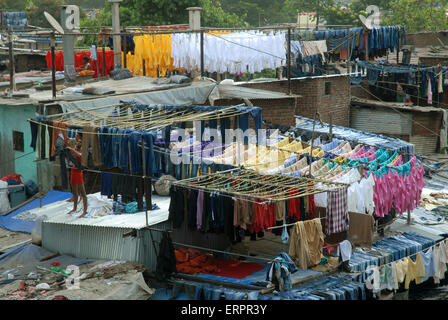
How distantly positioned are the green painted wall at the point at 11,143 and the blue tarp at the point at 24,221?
1.34 meters

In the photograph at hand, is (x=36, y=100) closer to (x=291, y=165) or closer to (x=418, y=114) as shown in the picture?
(x=291, y=165)

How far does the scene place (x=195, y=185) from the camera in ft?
49.6

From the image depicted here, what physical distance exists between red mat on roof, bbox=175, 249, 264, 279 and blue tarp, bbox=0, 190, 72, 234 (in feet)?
14.7

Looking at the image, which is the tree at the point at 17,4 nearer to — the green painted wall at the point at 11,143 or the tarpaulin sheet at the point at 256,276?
the green painted wall at the point at 11,143

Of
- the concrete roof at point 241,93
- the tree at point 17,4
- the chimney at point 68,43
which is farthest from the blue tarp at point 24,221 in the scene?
the tree at point 17,4

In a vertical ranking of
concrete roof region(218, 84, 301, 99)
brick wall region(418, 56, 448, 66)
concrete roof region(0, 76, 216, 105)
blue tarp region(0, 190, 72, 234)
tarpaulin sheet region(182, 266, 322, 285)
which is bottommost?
tarpaulin sheet region(182, 266, 322, 285)

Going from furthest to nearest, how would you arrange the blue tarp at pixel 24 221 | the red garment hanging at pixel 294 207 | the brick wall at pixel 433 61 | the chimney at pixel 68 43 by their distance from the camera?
the brick wall at pixel 433 61
the chimney at pixel 68 43
the blue tarp at pixel 24 221
the red garment hanging at pixel 294 207

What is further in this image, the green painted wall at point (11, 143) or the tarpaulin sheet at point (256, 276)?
the green painted wall at point (11, 143)

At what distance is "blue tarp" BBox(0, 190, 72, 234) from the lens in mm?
18297

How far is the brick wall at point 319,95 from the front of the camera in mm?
29625

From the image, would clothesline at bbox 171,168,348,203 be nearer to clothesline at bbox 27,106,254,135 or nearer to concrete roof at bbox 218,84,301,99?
clothesline at bbox 27,106,254,135

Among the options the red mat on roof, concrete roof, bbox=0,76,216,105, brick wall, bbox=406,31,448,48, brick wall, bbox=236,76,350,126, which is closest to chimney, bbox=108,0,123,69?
concrete roof, bbox=0,76,216,105

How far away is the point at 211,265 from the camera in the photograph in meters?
15.9

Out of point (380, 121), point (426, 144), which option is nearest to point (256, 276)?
point (426, 144)
